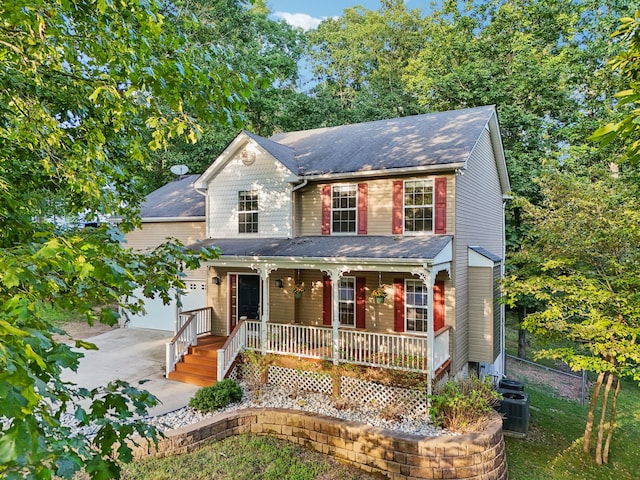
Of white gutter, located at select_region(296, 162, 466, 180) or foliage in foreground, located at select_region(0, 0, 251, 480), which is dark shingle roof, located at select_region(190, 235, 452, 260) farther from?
foliage in foreground, located at select_region(0, 0, 251, 480)

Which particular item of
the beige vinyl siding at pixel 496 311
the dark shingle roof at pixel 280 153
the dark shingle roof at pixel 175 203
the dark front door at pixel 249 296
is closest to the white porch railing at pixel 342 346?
the dark front door at pixel 249 296

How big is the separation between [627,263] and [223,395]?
31.4 feet

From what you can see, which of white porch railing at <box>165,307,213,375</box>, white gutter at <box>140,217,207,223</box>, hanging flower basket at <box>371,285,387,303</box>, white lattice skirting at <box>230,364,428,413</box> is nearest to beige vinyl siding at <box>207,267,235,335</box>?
white porch railing at <box>165,307,213,375</box>

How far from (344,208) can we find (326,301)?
9.64 feet

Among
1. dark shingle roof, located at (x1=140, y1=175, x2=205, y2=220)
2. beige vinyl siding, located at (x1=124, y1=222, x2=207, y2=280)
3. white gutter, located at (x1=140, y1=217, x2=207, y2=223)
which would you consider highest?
dark shingle roof, located at (x1=140, y1=175, x2=205, y2=220)

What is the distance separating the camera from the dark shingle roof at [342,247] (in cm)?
952

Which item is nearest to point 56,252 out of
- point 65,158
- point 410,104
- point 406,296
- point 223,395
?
point 65,158

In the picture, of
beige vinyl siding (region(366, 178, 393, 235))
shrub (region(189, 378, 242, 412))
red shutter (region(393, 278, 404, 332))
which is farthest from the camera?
beige vinyl siding (region(366, 178, 393, 235))

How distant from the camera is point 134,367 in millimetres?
11516

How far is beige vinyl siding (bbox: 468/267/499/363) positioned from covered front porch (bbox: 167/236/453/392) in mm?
1338

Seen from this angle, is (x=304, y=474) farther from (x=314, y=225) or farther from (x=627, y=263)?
(x=627, y=263)

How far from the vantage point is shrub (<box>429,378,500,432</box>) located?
7912 millimetres

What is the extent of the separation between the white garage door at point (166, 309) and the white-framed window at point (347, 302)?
6099 millimetres

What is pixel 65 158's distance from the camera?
4172 mm
